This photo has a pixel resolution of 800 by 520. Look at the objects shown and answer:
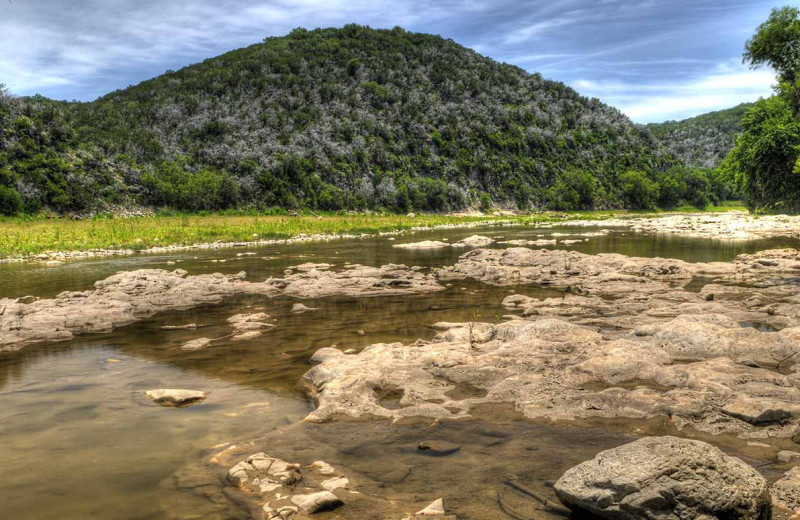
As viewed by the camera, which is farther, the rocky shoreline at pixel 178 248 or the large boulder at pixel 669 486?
the rocky shoreline at pixel 178 248

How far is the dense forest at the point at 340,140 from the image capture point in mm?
78938

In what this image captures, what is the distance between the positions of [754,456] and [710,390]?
2005 mm

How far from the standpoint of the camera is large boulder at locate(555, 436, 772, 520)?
468 centimetres

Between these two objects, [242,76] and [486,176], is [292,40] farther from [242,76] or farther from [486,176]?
[486,176]

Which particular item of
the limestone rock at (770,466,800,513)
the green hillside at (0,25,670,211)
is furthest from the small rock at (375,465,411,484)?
the green hillside at (0,25,670,211)

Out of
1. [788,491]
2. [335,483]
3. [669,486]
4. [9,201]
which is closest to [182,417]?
[335,483]

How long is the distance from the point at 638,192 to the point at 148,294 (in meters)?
130

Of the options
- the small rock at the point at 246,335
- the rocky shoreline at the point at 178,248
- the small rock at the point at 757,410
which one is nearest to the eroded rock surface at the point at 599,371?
the small rock at the point at 757,410

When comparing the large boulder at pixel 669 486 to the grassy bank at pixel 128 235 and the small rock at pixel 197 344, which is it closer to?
the small rock at pixel 197 344

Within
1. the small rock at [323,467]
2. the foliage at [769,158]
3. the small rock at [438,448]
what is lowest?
the small rock at [438,448]

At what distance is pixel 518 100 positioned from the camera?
162 metres

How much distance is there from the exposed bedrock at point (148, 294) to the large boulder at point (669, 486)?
13875mm

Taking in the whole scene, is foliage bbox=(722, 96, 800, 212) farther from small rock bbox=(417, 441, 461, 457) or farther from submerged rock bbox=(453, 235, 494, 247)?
small rock bbox=(417, 441, 461, 457)

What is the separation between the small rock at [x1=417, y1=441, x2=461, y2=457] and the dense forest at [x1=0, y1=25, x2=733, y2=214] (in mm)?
71988
